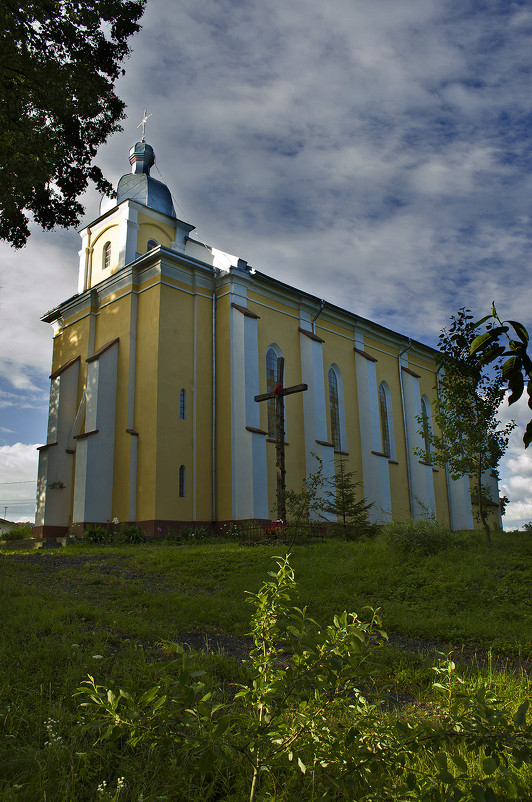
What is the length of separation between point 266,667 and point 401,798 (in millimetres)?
768

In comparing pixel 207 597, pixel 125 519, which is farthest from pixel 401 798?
pixel 125 519

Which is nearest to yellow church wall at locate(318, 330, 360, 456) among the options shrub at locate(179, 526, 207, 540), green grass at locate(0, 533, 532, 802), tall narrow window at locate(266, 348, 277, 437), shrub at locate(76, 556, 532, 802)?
tall narrow window at locate(266, 348, 277, 437)

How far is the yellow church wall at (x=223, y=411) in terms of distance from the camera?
1950cm

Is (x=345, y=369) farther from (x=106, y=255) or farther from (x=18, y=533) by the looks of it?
(x=18, y=533)

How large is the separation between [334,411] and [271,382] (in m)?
4.46

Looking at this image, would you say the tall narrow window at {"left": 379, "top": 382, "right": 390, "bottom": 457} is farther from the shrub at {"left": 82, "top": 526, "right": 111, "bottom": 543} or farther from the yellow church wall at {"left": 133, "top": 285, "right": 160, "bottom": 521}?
the shrub at {"left": 82, "top": 526, "right": 111, "bottom": 543}

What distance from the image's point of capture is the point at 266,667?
2838mm

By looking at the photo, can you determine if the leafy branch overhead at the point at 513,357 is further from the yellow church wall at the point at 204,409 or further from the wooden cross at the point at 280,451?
the yellow church wall at the point at 204,409

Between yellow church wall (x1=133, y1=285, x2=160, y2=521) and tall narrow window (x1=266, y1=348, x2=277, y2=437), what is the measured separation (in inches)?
Answer: 172

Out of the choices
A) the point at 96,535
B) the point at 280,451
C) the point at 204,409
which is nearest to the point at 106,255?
the point at 204,409

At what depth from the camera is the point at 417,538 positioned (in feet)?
36.3

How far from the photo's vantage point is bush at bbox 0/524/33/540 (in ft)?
66.6

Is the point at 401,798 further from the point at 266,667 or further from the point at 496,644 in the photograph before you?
the point at 496,644

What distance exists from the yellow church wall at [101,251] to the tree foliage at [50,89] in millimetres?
12510
